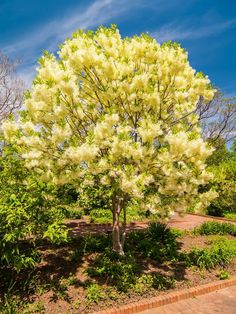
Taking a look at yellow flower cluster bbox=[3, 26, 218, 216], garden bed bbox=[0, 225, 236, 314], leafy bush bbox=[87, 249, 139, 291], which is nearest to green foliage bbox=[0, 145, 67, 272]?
yellow flower cluster bbox=[3, 26, 218, 216]

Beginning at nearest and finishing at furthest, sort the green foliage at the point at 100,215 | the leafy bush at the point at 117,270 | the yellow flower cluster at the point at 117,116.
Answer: the yellow flower cluster at the point at 117,116
the leafy bush at the point at 117,270
the green foliage at the point at 100,215

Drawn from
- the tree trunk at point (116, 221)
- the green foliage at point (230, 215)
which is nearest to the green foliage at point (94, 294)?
the tree trunk at point (116, 221)

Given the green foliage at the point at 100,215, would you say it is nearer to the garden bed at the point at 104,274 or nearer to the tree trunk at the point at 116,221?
the garden bed at the point at 104,274

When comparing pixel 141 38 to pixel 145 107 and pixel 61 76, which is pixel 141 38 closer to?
pixel 145 107

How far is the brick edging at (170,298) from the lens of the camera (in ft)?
23.5

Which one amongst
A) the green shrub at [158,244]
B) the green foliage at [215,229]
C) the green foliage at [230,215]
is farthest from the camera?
the green foliage at [230,215]

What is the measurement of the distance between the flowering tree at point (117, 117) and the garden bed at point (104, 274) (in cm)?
210

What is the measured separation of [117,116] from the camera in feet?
23.4

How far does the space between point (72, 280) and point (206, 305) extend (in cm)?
354

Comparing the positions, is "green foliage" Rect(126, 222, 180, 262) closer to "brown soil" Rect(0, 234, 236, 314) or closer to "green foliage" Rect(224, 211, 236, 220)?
"brown soil" Rect(0, 234, 236, 314)

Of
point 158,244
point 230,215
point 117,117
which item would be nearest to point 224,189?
point 230,215

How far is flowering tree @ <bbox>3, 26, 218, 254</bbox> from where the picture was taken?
7141 millimetres

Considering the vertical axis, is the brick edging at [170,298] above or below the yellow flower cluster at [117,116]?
below

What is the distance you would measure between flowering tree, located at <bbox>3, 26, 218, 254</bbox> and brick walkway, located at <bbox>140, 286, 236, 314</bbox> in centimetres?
240
